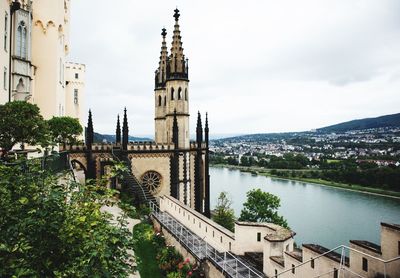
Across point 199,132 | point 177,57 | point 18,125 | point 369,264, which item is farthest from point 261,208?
point 369,264

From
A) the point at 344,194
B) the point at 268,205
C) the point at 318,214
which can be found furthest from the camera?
the point at 344,194

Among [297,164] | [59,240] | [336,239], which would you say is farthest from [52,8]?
[297,164]

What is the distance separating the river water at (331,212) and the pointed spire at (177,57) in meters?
23.0

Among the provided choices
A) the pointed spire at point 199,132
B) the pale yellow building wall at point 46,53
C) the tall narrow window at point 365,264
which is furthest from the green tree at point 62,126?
the tall narrow window at point 365,264

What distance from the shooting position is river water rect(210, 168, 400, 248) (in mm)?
Answer: 39531

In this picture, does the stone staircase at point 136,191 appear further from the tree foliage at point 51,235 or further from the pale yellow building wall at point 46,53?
the tree foliage at point 51,235

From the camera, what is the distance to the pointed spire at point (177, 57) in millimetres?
29359

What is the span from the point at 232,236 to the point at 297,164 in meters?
106

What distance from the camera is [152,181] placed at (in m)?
28.3

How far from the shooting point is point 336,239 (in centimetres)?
3850

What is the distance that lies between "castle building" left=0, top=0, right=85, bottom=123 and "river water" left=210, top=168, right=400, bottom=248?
29.8 m

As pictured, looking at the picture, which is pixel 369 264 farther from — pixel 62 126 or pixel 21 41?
pixel 21 41

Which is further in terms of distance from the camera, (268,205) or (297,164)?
(297,164)

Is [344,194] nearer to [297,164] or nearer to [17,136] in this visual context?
[297,164]
